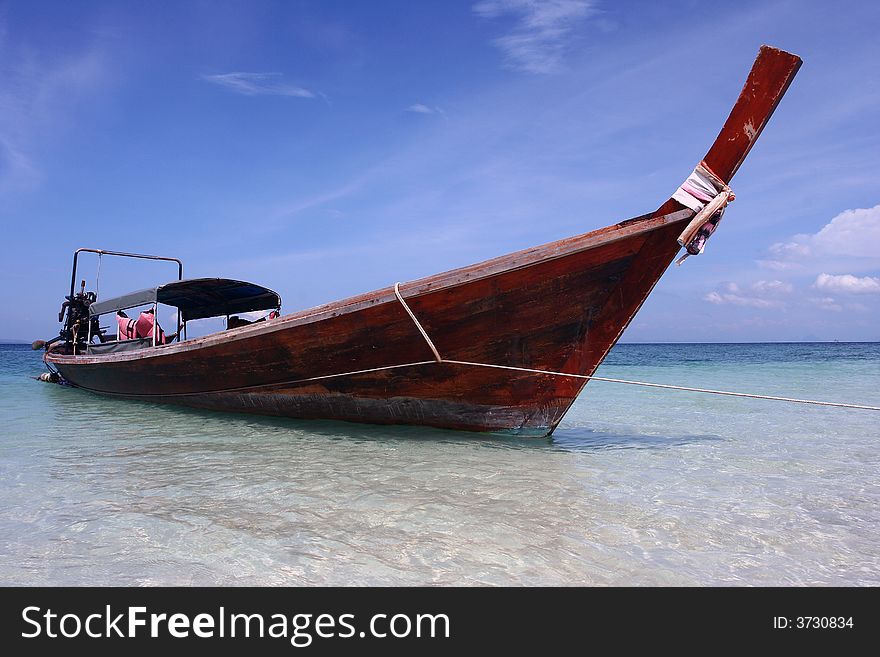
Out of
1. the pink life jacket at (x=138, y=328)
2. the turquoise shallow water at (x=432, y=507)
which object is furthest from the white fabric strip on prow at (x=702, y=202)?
the pink life jacket at (x=138, y=328)

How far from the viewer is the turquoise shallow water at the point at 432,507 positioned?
93.4 inches

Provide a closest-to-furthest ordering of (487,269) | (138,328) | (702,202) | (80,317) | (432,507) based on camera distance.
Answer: (432,507)
(702,202)
(487,269)
(138,328)
(80,317)

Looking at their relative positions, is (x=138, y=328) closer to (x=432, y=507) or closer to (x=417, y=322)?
(x=417, y=322)

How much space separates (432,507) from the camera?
10.5 ft

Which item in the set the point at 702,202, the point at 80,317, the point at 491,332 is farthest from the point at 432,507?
the point at 80,317

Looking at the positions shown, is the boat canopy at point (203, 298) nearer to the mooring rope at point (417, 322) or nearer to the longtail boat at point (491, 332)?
the longtail boat at point (491, 332)

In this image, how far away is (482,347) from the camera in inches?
192

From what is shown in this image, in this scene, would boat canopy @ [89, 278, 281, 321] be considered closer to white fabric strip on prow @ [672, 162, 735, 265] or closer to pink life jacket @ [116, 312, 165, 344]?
pink life jacket @ [116, 312, 165, 344]

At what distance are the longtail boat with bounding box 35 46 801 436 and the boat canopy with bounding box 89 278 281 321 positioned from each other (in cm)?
→ 213

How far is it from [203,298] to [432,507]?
742 cm
